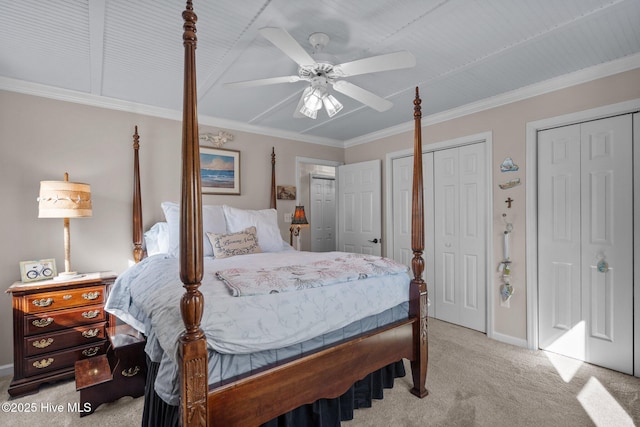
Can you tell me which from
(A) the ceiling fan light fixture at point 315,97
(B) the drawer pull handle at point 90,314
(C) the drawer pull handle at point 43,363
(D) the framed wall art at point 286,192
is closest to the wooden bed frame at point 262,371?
(A) the ceiling fan light fixture at point 315,97

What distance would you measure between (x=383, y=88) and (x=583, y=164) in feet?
5.88

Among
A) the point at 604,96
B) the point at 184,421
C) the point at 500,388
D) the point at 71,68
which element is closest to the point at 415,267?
the point at 500,388

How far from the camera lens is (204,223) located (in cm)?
299

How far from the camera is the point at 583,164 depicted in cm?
258

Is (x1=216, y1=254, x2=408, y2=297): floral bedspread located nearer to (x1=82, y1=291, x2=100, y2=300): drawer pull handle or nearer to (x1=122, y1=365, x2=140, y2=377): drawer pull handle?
(x1=122, y1=365, x2=140, y2=377): drawer pull handle

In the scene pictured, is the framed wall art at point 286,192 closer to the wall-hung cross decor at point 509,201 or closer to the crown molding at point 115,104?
the crown molding at point 115,104

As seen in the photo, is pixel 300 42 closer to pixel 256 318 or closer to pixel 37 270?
pixel 256 318

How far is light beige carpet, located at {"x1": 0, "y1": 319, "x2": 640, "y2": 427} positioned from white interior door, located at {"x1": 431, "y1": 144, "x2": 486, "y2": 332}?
78 centimetres

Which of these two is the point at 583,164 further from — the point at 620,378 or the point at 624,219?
the point at 620,378

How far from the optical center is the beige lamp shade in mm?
2381

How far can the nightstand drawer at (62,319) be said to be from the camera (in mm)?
2281

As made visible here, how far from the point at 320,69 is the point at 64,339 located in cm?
277

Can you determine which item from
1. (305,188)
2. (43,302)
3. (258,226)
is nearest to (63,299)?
(43,302)

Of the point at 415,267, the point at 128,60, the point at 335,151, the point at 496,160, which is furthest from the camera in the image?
the point at 335,151
